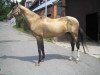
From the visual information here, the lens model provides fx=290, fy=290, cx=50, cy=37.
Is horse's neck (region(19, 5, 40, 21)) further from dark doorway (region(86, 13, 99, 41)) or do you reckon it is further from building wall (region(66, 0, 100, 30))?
building wall (region(66, 0, 100, 30))

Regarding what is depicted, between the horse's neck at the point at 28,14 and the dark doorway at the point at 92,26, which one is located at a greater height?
the horse's neck at the point at 28,14

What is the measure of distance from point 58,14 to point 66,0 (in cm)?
142

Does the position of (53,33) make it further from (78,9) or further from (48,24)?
(78,9)

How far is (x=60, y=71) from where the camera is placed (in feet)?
33.0

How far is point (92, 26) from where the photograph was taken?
83.2 feet

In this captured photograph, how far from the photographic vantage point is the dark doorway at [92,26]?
24625mm

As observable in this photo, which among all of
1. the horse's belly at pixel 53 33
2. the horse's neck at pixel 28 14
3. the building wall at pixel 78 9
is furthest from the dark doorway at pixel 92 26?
the horse's neck at pixel 28 14

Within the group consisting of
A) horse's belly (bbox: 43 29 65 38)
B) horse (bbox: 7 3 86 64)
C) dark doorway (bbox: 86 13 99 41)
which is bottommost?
dark doorway (bbox: 86 13 99 41)

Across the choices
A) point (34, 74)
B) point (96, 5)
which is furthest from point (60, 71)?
point (96, 5)

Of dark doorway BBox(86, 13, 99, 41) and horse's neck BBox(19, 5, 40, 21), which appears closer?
horse's neck BBox(19, 5, 40, 21)

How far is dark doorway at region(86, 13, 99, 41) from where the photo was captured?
24.6 metres

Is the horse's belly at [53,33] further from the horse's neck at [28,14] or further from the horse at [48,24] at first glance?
the horse's neck at [28,14]

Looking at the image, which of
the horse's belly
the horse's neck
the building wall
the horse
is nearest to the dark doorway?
the building wall

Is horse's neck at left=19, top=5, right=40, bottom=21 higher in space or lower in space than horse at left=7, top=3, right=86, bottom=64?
higher
